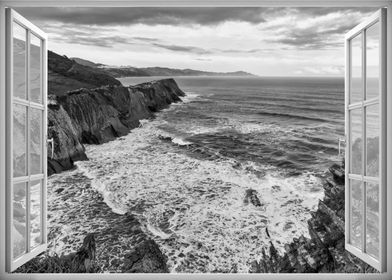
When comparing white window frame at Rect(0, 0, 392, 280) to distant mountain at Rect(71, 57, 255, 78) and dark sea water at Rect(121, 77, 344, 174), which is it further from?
distant mountain at Rect(71, 57, 255, 78)

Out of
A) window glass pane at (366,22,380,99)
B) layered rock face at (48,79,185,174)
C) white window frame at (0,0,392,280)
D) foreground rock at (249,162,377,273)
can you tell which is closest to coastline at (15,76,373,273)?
foreground rock at (249,162,377,273)

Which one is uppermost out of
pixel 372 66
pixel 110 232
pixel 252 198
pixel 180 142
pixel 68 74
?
pixel 68 74

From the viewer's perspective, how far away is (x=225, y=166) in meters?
6.19

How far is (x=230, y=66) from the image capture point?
653 cm

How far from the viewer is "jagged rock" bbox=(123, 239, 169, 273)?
4.57 meters

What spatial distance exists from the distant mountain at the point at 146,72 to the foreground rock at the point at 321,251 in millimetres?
2754

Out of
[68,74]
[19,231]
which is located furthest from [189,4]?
[68,74]

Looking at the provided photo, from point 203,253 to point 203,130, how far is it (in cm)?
284

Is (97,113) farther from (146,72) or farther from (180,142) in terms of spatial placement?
(180,142)

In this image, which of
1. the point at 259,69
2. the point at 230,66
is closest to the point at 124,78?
the point at 230,66

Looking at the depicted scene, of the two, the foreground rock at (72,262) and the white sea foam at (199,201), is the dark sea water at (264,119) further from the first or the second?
the foreground rock at (72,262)

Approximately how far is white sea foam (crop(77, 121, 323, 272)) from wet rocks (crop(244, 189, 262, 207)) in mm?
60

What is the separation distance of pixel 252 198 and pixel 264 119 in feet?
6.96

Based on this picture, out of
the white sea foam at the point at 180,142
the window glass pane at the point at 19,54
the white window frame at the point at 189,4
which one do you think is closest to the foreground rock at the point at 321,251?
the white sea foam at the point at 180,142
